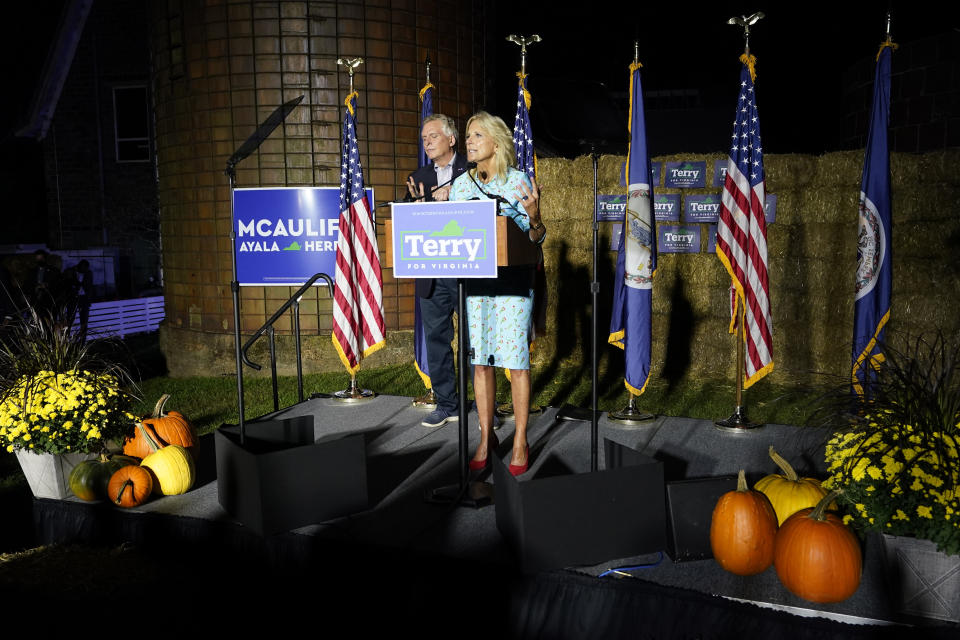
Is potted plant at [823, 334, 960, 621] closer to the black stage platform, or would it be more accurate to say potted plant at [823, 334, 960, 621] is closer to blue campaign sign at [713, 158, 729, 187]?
the black stage platform

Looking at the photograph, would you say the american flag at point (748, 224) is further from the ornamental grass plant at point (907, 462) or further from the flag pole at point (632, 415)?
the ornamental grass plant at point (907, 462)

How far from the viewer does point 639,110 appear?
498 centimetres

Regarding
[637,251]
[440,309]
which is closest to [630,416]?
[637,251]

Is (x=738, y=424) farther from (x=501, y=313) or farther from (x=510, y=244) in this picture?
(x=510, y=244)

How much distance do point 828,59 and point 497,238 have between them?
42.5 feet

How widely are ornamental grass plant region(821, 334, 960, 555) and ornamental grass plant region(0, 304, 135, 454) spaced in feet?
10.8

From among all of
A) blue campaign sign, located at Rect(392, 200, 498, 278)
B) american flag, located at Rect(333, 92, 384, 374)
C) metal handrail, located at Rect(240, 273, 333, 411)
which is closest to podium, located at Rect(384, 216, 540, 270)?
blue campaign sign, located at Rect(392, 200, 498, 278)

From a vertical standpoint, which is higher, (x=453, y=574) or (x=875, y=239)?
(x=875, y=239)

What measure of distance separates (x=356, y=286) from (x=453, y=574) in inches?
→ 134

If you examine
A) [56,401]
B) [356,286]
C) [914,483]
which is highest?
[356,286]

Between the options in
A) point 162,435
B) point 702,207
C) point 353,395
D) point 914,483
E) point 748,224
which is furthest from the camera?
point 702,207

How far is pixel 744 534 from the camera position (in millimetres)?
2682

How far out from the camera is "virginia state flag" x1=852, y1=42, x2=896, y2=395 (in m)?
4.73

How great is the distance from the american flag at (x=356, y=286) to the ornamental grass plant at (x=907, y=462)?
3730 millimetres
